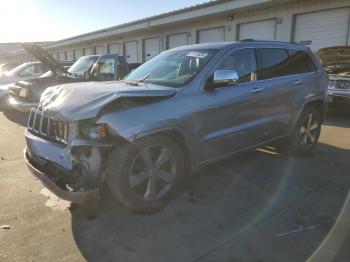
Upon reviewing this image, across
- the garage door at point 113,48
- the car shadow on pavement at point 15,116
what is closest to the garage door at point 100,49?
the garage door at point 113,48

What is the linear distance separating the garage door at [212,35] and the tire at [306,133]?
12198 millimetres

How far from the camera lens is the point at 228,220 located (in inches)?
138

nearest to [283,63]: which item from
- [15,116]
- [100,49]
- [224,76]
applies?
[224,76]

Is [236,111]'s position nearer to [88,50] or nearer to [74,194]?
[74,194]

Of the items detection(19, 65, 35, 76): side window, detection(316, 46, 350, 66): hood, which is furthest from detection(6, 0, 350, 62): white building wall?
detection(19, 65, 35, 76): side window

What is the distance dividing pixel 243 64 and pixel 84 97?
2232 mm

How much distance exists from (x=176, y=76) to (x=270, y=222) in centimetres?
200

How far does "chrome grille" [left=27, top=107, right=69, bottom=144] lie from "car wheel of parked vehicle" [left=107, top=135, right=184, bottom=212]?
1.83 ft

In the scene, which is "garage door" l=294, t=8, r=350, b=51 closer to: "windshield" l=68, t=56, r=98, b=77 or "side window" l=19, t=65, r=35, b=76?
"windshield" l=68, t=56, r=98, b=77

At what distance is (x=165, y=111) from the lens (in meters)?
3.51

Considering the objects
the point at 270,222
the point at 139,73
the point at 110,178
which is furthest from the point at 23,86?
the point at 270,222

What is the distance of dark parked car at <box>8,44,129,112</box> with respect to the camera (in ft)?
29.3

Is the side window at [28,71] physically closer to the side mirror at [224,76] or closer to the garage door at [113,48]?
the side mirror at [224,76]

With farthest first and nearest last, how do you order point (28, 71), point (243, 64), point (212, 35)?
point (212, 35), point (28, 71), point (243, 64)
